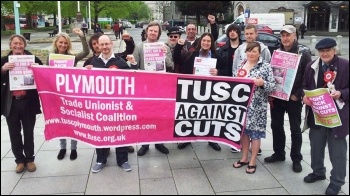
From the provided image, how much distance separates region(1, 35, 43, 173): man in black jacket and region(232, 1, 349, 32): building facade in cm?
4196

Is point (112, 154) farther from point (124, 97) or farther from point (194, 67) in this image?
point (194, 67)

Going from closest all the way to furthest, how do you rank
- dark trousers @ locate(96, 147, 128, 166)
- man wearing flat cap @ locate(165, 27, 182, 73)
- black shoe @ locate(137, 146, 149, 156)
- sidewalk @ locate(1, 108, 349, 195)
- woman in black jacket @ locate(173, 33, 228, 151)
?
sidewalk @ locate(1, 108, 349, 195), dark trousers @ locate(96, 147, 128, 166), woman in black jacket @ locate(173, 33, 228, 151), black shoe @ locate(137, 146, 149, 156), man wearing flat cap @ locate(165, 27, 182, 73)

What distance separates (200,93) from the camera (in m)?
4.18

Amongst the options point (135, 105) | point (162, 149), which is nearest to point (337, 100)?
point (135, 105)

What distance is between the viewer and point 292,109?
14.3 feet

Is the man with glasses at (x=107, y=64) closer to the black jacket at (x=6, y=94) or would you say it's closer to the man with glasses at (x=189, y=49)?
the black jacket at (x=6, y=94)

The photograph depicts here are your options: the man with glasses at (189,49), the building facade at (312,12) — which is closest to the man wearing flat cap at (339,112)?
the man with glasses at (189,49)

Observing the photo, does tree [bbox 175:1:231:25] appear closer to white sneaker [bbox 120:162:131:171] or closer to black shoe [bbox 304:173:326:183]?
white sneaker [bbox 120:162:131:171]

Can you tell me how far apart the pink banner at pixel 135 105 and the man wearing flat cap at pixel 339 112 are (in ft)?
2.43

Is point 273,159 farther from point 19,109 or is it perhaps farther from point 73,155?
point 19,109

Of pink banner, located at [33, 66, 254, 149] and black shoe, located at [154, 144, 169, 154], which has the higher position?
pink banner, located at [33, 66, 254, 149]

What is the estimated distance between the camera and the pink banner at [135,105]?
4.04 m

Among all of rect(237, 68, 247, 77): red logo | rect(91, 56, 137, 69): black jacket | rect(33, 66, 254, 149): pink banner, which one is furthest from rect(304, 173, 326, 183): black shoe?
rect(91, 56, 137, 69): black jacket

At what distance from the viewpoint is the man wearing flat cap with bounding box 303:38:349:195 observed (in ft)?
11.6
